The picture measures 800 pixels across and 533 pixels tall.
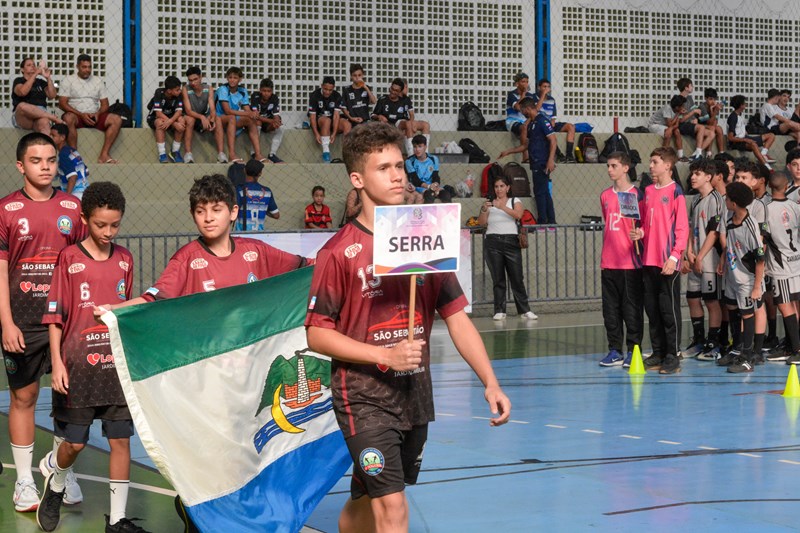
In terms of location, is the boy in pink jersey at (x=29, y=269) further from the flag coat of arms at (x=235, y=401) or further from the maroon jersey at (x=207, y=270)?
the flag coat of arms at (x=235, y=401)

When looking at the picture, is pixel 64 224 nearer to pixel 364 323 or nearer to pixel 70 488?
pixel 70 488

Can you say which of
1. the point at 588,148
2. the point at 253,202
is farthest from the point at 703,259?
the point at 588,148

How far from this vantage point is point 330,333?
15.6 ft

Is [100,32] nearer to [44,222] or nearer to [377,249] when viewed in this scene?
[44,222]

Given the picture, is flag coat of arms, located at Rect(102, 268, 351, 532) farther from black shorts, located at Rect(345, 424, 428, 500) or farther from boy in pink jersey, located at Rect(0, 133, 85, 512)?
boy in pink jersey, located at Rect(0, 133, 85, 512)

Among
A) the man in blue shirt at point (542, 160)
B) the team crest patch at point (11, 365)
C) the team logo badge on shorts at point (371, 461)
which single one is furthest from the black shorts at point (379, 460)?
the man in blue shirt at point (542, 160)

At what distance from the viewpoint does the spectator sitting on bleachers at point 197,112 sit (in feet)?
63.5

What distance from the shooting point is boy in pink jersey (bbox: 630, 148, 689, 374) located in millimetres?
11750

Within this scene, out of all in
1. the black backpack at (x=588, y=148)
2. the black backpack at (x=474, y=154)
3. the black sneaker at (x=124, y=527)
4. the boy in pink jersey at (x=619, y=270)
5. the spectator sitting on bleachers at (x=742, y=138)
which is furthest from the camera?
the spectator sitting on bleachers at (x=742, y=138)

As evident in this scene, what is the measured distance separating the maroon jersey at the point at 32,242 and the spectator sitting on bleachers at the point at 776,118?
2102cm

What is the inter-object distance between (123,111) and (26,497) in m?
13.2

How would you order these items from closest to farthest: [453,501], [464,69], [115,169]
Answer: [453,501] < [115,169] < [464,69]

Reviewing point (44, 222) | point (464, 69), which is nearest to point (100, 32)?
point (464, 69)

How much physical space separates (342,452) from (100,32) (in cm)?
1597
